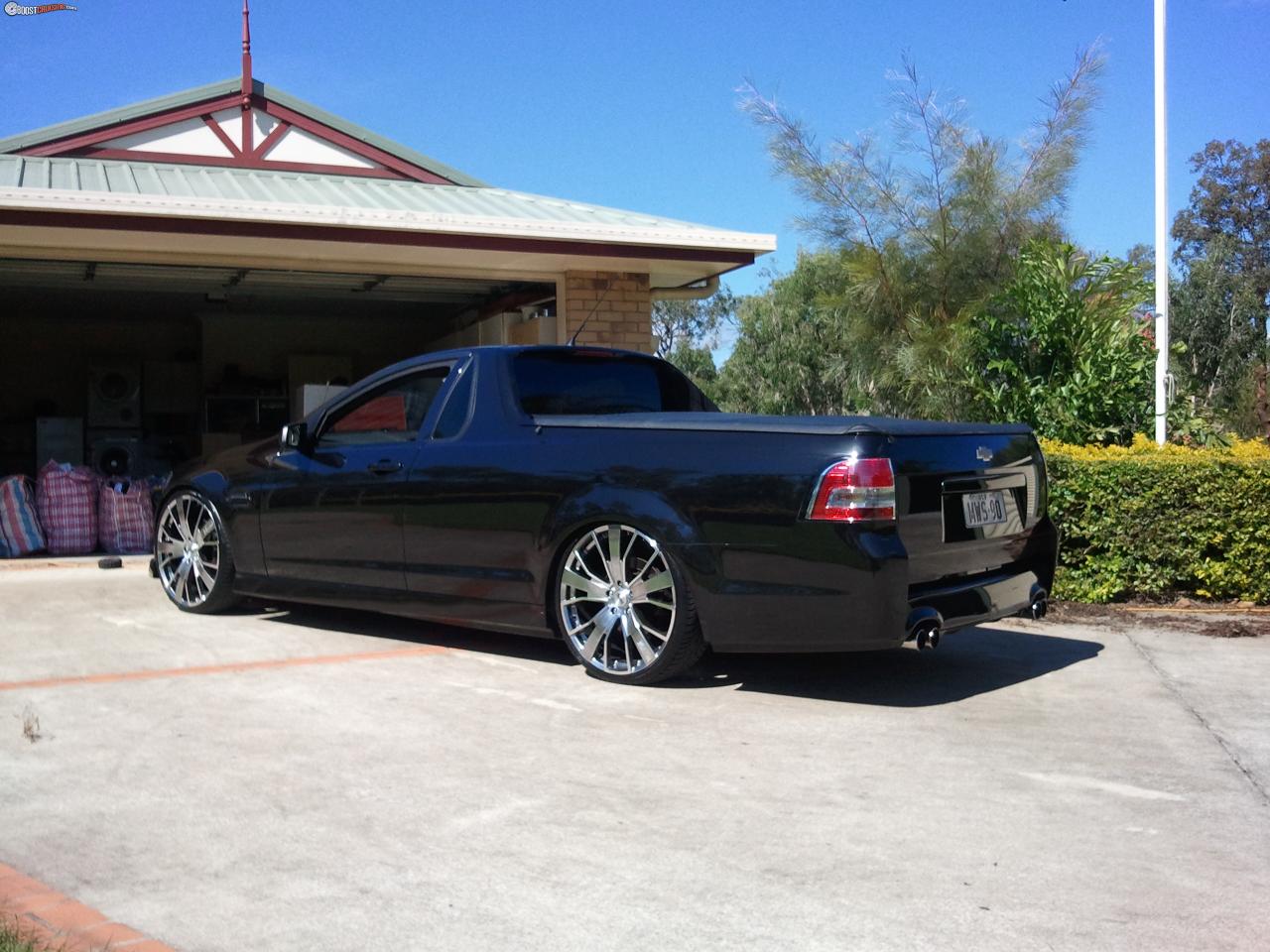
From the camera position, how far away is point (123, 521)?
12.0 meters

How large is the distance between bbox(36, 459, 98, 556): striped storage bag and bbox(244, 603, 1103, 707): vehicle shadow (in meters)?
4.80

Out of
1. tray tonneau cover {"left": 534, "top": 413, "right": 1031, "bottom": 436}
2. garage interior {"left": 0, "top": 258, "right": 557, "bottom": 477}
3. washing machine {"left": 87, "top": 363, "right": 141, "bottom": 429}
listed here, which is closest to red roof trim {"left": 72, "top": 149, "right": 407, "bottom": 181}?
garage interior {"left": 0, "top": 258, "right": 557, "bottom": 477}

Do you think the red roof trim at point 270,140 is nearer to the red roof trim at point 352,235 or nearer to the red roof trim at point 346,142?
the red roof trim at point 346,142

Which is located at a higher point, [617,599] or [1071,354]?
[1071,354]

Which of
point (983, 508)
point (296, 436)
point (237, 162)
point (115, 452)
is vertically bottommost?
point (983, 508)

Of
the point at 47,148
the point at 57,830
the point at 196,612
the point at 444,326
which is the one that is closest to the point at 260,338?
the point at 444,326

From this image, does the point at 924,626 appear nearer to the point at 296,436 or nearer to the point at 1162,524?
the point at 1162,524

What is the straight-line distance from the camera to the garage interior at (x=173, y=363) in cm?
1730

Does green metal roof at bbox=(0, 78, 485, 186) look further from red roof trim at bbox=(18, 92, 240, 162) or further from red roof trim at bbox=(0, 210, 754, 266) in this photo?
red roof trim at bbox=(0, 210, 754, 266)

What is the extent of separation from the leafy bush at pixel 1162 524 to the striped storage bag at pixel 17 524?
874 centimetres

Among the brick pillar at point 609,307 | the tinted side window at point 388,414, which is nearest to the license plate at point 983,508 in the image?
the tinted side window at point 388,414

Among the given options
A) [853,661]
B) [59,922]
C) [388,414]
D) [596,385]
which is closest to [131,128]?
[388,414]

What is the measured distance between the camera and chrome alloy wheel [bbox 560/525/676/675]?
570 cm

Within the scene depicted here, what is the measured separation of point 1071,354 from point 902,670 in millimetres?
5122
